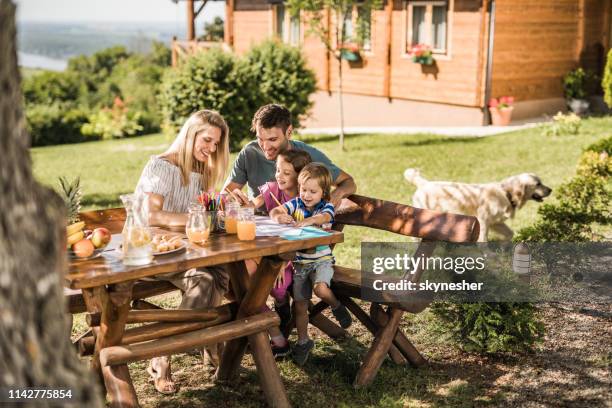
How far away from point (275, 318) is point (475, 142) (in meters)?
10.1

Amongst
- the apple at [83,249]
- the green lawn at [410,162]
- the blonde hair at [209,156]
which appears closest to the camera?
the apple at [83,249]

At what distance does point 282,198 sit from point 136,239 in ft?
5.03

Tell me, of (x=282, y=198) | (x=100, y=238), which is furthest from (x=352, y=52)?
(x=100, y=238)

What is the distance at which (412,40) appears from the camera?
56.0 ft

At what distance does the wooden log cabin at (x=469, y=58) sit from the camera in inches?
617

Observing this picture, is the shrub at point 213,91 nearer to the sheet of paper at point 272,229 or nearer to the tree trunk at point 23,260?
the sheet of paper at point 272,229

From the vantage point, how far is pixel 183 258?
12.0 ft

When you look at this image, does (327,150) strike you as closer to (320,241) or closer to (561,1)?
(561,1)

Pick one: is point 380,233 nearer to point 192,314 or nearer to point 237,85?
point 192,314

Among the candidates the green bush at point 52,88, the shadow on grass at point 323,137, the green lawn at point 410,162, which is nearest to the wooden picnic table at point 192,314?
the green lawn at point 410,162

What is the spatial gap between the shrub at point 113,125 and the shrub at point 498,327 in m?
17.8

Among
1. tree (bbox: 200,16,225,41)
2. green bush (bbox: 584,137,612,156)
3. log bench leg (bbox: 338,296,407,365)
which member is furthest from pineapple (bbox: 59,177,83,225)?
tree (bbox: 200,16,225,41)

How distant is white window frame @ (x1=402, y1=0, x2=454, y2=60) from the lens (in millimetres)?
16172

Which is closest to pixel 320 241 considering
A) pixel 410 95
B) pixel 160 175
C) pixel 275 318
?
pixel 275 318
